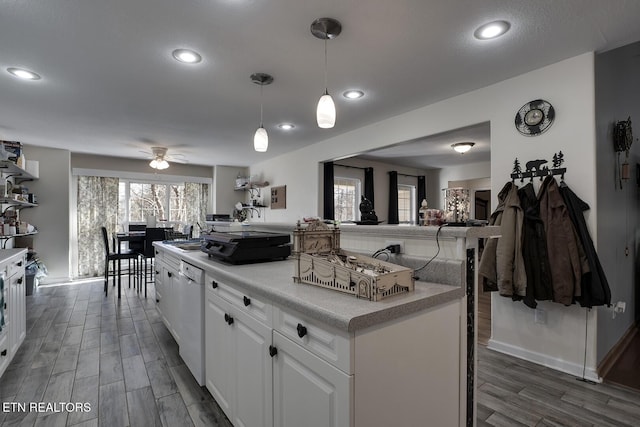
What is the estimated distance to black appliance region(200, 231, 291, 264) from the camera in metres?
1.89

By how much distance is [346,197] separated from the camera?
20.7ft

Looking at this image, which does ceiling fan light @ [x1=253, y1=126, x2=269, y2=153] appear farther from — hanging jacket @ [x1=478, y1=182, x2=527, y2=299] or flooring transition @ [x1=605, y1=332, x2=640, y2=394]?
flooring transition @ [x1=605, y1=332, x2=640, y2=394]

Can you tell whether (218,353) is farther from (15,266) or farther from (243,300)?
(15,266)

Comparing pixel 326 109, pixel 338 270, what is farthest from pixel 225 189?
pixel 338 270

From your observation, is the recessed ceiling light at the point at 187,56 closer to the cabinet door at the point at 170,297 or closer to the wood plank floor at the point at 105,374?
the cabinet door at the point at 170,297

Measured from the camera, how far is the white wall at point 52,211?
17.3 feet

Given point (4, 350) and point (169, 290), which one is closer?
point (4, 350)

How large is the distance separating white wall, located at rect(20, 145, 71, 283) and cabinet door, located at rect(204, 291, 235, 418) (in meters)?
5.20

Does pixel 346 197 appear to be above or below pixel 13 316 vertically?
above

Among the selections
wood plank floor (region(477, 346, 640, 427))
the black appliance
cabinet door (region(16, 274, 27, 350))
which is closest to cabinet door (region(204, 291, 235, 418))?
the black appliance

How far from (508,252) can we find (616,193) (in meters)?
1.17

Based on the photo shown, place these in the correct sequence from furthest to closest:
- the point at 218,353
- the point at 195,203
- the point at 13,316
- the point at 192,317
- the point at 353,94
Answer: the point at 195,203 → the point at 353,94 → the point at 13,316 → the point at 192,317 → the point at 218,353

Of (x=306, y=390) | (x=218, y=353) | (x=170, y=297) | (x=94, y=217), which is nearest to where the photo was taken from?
(x=306, y=390)

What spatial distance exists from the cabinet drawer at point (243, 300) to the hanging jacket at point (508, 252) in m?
1.90
